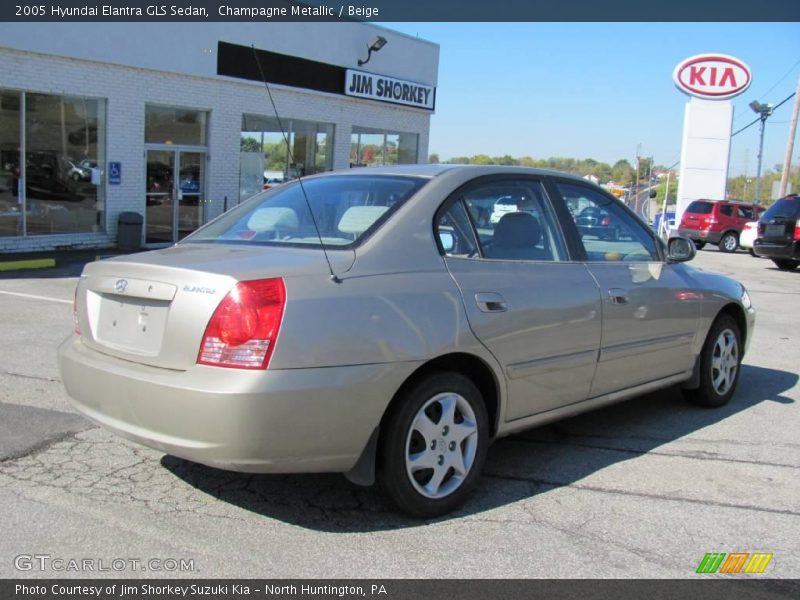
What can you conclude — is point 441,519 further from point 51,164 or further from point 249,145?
point 249,145

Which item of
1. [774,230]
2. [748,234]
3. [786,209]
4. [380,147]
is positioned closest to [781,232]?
[774,230]

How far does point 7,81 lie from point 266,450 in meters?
12.9

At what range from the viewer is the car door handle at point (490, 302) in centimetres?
398

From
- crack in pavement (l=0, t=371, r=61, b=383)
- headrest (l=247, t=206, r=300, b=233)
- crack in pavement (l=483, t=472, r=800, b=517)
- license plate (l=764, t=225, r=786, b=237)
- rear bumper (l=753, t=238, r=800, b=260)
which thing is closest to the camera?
crack in pavement (l=483, t=472, r=800, b=517)

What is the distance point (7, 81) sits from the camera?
1380 centimetres

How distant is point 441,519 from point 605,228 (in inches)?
90.8

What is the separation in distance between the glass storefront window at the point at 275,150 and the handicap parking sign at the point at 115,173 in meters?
3.35

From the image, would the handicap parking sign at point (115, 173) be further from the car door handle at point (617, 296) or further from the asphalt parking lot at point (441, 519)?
the car door handle at point (617, 296)

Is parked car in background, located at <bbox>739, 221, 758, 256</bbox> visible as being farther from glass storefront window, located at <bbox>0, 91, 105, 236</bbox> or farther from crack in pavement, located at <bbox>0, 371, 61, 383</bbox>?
crack in pavement, located at <bbox>0, 371, 61, 383</bbox>

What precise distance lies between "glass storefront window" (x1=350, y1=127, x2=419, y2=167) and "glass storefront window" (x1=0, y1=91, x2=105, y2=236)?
7.46m

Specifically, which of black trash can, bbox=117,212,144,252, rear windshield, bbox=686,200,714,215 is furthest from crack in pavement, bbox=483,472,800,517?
rear windshield, bbox=686,200,714,215

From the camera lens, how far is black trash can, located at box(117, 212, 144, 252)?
15.8 metres

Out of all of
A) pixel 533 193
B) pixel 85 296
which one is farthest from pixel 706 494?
pixel 85 296
